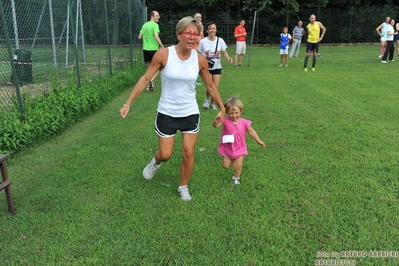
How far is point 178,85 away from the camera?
11.1ft

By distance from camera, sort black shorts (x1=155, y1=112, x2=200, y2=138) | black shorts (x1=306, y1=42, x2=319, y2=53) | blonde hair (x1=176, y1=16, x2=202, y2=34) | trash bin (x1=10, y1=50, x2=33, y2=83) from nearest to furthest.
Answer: blonde hair (x1=176, y1=16, x2=202, y2=34) < black shorts (x1=155, y1=112, x2=200, y2=138) < trash bin (x1=10, y1=50, x2=33, y2=83) < black shorts (x1=306, y1=42, x2=319, y2=53)

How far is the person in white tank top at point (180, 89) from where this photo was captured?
3.26 metres

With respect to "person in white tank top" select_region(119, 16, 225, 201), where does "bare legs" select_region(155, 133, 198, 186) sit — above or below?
below

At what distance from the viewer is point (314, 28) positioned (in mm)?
12852

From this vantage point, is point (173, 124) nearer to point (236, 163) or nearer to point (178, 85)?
point (178, 85)

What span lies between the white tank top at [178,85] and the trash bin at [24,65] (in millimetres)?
4074

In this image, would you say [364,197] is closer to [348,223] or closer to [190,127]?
[348,223]

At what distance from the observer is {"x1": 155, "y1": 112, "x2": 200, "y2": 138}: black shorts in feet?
11.4

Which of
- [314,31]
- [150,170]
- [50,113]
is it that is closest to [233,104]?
[150,170]

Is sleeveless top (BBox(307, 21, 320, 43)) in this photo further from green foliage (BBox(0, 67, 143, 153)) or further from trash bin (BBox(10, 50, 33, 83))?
trash bin (BBox(10, 50, 33, 83))

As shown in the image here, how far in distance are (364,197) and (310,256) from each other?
3.95 ft

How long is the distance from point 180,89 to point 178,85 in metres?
0.04

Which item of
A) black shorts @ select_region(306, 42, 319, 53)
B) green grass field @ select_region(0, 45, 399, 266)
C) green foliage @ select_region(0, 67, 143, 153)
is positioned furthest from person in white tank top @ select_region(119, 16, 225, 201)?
black shorts @ select_region(306, 42, 319, 53)

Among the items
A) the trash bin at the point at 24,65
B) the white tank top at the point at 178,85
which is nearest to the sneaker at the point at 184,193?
the white tank top at the point at 178,85
